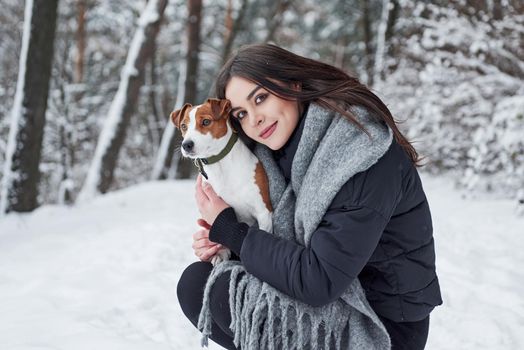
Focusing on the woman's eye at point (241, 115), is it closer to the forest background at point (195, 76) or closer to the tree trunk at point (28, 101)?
the forest background at point (195, 76)

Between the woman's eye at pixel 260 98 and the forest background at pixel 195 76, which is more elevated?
the woman's eye at pixel 260 98

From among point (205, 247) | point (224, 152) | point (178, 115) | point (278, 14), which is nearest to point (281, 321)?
point (205, 247)

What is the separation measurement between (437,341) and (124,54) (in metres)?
13.4

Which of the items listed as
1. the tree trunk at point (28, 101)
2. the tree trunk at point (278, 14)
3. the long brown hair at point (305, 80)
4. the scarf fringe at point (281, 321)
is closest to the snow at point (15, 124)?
the tree trunk at point (28, 101)

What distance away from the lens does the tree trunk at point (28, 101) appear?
5.46m

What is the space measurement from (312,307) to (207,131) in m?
0.89

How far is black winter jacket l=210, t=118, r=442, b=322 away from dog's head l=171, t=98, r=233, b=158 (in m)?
0.33

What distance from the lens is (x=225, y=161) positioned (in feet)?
6.89

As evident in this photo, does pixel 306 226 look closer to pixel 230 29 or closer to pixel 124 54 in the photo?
pixel 230 29

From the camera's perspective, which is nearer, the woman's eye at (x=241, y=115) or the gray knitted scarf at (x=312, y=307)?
the gray knitted scarf at (x=312, y=307)

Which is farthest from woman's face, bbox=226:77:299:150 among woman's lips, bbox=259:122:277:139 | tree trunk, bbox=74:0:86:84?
tree trunk, bbox=74:0:86:84

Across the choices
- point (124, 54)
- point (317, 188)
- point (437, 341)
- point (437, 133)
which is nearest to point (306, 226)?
point (317, 188)

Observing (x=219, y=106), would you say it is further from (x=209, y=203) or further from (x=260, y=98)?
(x=209, y=203)

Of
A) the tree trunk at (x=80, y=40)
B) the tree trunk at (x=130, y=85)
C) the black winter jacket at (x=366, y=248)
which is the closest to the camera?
the black winter jacket at (x=366, y=248)
